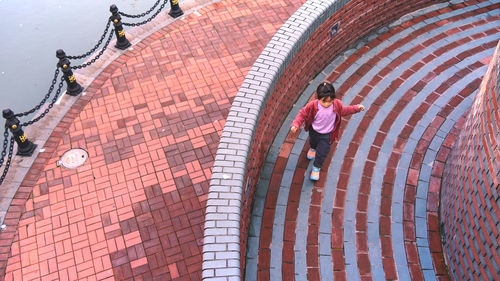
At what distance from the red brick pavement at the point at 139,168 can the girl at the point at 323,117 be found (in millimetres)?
1880

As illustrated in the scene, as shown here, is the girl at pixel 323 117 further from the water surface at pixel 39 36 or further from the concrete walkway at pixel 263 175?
the water surface at pixel 39 36

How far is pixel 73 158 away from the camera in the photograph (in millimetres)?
7203

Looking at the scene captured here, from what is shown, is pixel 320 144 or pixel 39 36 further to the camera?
pixel 39 36

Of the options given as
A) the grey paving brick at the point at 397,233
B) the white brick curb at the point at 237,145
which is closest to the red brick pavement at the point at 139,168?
the white brick curb at the point at 237,145

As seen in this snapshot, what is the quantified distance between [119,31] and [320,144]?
4.88m

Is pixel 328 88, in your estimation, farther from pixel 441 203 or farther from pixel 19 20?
pixel 19 20

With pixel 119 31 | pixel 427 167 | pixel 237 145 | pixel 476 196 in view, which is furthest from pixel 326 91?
pixel 119 31

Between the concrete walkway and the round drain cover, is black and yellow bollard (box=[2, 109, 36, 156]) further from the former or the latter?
the round drain cover

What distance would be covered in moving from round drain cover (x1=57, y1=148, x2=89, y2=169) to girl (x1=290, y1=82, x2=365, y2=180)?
11.9 feet

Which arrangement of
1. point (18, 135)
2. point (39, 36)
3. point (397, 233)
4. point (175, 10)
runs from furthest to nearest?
point (175, 10) < point (39, 36) < point (18, 135) < point (397, 233)

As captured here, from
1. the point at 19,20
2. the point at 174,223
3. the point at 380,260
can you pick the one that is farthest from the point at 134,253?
the point at 19,20

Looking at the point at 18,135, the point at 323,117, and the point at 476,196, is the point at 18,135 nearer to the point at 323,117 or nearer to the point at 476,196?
the point at 323,117

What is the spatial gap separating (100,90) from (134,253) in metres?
3.39

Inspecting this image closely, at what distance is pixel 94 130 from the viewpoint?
7.57 m
